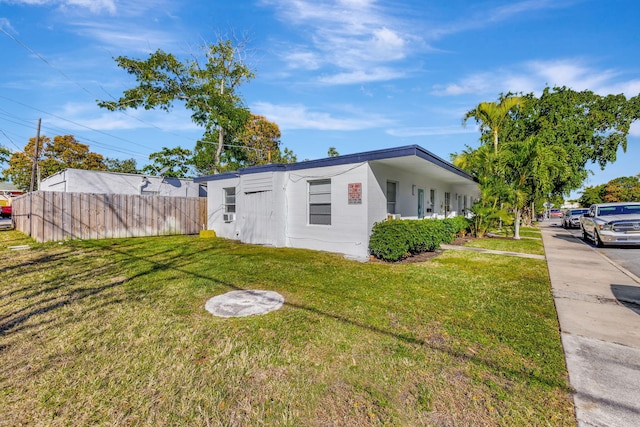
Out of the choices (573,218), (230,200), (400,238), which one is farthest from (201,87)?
(573,218)

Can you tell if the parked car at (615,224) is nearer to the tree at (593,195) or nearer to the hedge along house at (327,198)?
the hedge along house at (327,198)

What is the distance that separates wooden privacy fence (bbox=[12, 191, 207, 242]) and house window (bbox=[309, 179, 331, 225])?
25.5 feet

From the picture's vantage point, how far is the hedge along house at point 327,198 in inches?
330

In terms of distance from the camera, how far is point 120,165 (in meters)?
40.6

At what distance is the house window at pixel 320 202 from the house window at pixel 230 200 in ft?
14.4

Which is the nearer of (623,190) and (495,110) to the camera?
(495,110)

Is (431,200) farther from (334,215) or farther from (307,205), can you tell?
(307,205)

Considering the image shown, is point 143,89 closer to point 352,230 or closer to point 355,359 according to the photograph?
point 352,230

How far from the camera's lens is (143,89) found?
20.8 m

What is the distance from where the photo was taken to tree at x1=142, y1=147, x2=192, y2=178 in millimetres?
23281

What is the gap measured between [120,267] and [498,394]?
24.2 ft

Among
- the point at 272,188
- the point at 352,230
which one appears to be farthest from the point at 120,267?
the point at 352,230

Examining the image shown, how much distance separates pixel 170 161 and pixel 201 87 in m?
6.48

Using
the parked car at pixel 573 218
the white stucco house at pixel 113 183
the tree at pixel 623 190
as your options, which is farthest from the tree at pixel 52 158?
the tree at pixel 623 190
